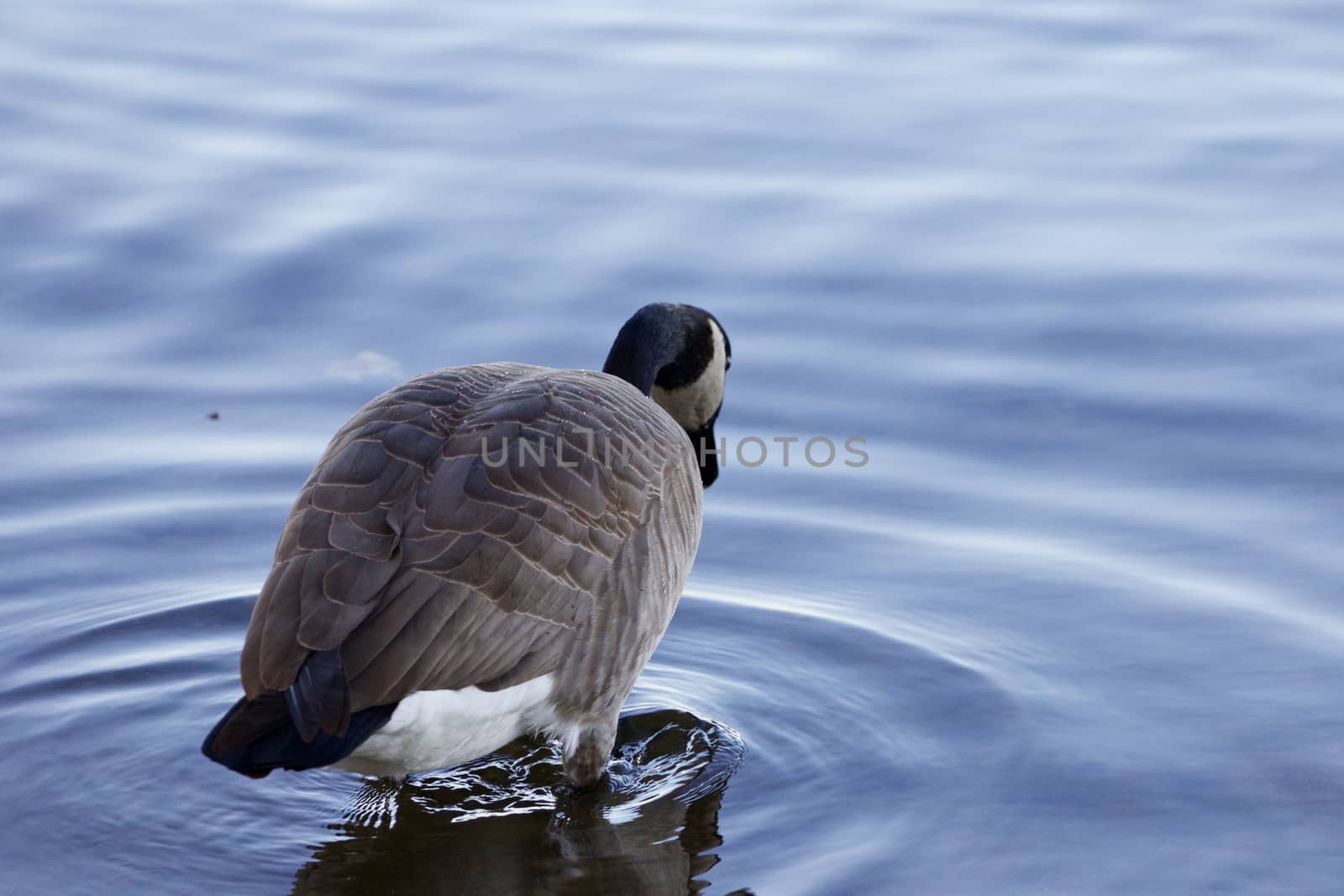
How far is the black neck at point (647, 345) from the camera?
622 centimetres

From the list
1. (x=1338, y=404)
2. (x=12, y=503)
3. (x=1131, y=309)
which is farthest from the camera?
(x=1131, y=309)

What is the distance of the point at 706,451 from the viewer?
6.53 m

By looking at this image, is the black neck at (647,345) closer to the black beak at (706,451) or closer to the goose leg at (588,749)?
the black beak at (706,451)

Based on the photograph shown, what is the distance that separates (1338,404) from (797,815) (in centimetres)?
367

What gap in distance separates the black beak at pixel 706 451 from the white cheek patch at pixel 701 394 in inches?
2.1

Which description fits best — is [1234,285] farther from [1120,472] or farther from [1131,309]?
[1120,472]

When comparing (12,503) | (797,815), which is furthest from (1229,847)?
(12,503)

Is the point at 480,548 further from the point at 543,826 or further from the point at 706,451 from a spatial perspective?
the point at 706,451

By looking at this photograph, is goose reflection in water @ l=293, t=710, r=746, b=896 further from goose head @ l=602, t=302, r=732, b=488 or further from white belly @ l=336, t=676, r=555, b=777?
goose head @ l=602, t=302, r=732, b=488

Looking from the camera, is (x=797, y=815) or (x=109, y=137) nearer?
(x=797, y=815)

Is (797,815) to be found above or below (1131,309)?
below

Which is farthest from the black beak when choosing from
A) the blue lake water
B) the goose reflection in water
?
the goose reflection in water

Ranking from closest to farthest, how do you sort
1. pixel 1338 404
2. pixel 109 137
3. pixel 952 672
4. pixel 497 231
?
1. pixel 952 672
2. pixel 1338 404
3. pixel 497 231
4. pixel 109 137

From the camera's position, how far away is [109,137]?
379 inches
